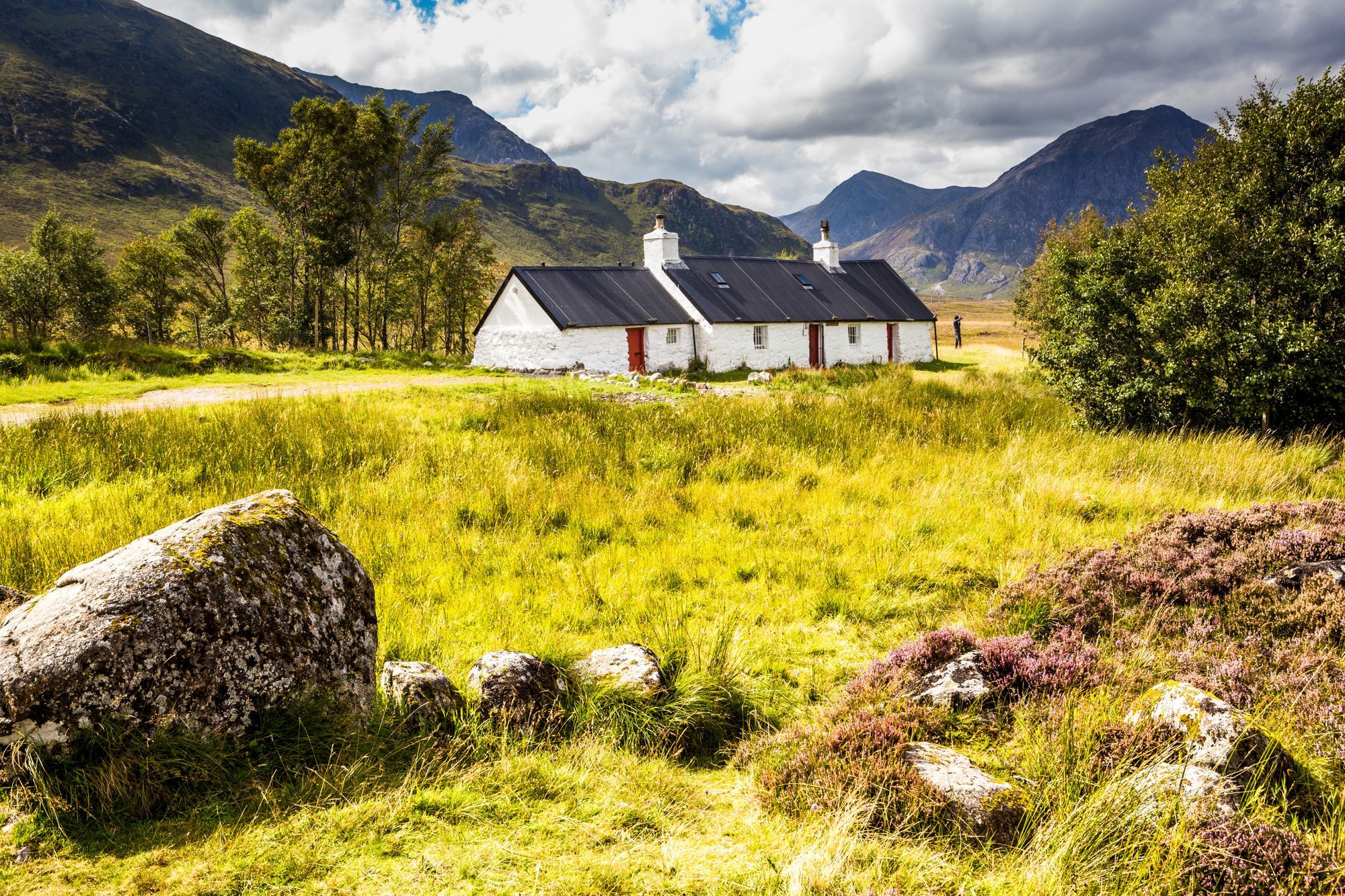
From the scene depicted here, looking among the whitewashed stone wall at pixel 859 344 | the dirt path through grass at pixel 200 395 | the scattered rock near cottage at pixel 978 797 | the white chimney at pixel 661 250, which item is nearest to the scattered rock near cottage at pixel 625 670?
the scattered rock near cottage at pixel 978 797

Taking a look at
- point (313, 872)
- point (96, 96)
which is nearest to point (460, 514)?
point (313, 872)

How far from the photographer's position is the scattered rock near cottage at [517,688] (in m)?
3.93

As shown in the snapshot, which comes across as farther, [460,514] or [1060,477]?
[1060,477]

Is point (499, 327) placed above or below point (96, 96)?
below

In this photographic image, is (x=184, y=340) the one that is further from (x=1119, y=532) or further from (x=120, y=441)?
(x=1119, y=532)

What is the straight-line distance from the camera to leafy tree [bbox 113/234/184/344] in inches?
1722

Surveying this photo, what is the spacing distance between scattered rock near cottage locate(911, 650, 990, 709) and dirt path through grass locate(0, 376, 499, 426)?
13532mm

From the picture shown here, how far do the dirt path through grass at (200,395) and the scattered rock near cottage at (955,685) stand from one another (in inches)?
533

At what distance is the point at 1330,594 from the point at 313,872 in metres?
6.85

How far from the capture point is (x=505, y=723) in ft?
12.4

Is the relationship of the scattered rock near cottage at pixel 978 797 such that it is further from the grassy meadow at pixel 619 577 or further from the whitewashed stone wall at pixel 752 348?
the whitewashed stone wall at pixel 752 348

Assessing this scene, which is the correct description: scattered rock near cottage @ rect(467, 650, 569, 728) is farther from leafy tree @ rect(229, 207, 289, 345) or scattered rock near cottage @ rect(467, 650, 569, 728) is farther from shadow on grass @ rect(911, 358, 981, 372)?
leafy tree @ rect(229, 207, 289, 345)

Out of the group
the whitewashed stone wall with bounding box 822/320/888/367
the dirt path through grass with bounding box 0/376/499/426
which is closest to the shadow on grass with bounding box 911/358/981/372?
the whitewashed stone wall with bounding box 822/320/888/367

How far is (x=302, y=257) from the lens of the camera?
34.4 meters
